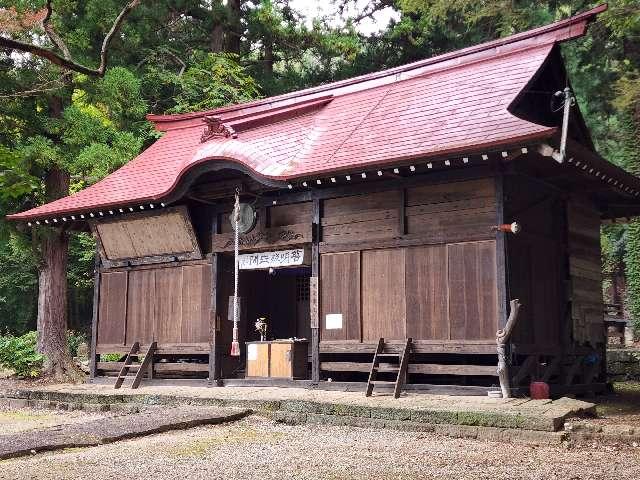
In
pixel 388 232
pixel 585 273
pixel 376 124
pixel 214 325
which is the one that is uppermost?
pixel 376 124

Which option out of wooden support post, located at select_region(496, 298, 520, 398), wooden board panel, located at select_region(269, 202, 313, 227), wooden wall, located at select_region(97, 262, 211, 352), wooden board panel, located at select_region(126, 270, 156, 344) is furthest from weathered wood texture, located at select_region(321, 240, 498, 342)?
wooden board panel, located at select_region(126, 270, 156, 344)

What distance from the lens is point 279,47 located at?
2289 cm

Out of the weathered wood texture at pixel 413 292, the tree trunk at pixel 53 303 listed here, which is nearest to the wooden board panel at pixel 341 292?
the weathered wood texture at pixel 413 292

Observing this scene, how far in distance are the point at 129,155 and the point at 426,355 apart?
374 inches

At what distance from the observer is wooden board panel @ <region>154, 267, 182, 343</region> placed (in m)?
13.5

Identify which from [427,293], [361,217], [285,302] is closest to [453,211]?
[427,293]

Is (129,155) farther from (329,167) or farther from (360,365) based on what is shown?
(360,365)

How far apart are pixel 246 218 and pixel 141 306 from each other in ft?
10.8

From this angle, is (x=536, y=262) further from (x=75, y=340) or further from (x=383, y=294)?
(x=75, y=340)

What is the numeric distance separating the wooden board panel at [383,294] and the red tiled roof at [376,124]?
1681mm

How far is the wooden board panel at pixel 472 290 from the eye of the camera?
1002 cm

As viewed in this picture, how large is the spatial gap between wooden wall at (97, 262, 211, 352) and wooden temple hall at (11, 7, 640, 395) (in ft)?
0.11

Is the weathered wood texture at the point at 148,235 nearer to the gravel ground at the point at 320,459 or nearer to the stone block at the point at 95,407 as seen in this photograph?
the stone block at the point at 95,407

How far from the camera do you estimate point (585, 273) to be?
494 inches
